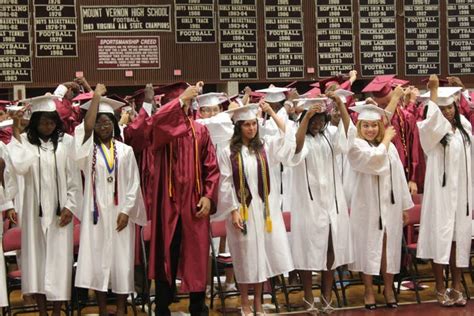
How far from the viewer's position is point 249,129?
22.9ft

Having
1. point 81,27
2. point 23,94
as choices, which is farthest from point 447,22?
point 23,94

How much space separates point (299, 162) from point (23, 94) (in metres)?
6.61

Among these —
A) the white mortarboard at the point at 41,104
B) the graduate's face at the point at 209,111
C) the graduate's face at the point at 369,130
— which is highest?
the white mortarboard at the point at 41,104

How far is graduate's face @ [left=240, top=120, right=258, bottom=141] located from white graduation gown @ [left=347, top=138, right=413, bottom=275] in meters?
0.97

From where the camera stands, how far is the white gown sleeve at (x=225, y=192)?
679 centimetres

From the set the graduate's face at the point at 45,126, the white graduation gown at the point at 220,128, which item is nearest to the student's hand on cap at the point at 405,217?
the white graduation gown at the point at 220,128

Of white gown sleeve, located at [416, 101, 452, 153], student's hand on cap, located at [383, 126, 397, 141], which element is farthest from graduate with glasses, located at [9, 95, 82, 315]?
white gown sleeve, located at [416, 101, 452, 153]

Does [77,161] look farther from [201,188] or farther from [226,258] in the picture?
[226,258]

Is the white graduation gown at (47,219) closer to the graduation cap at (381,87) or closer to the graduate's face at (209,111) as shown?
the graduate's face at (209,111)

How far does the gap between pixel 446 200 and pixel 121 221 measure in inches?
124

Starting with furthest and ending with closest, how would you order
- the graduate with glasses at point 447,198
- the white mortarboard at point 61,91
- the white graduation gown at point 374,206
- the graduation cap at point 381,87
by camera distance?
the graduation cap at point 381,87
the white mortarboard at point 61,91
the graduate with glasses at point 447,198
the white graduation gown at point 374,206

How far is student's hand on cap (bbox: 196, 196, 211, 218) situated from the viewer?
6594 millimetres

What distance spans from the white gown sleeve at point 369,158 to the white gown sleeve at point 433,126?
0.45 meters

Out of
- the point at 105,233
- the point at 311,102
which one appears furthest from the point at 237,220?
the point at 311,102
